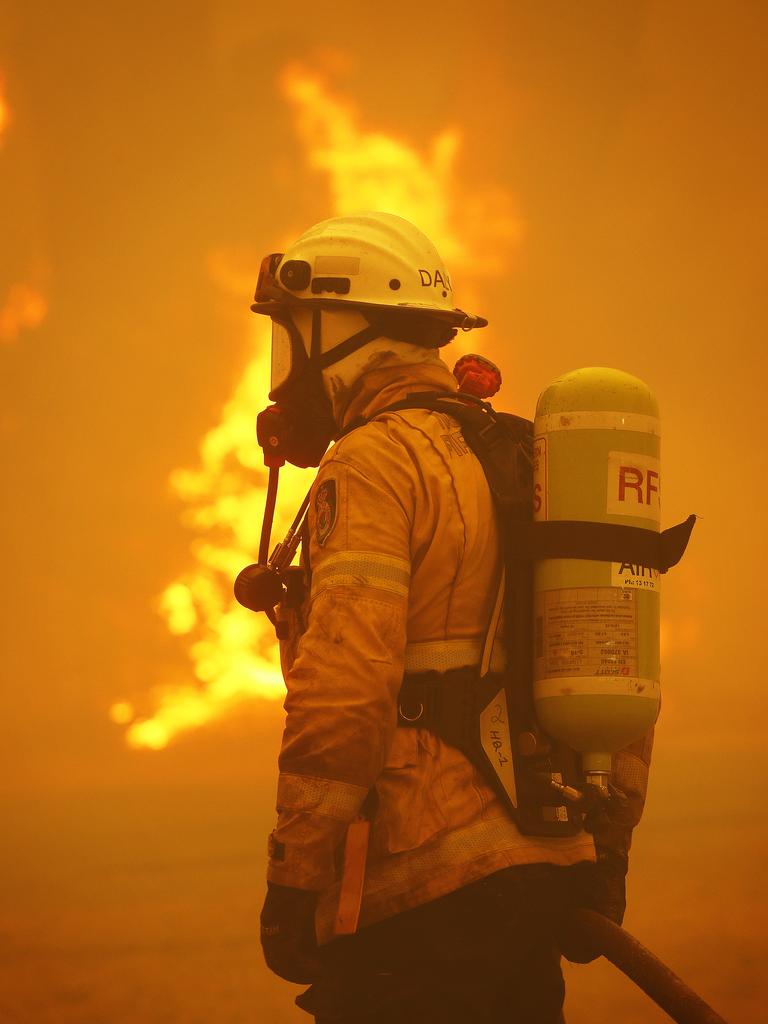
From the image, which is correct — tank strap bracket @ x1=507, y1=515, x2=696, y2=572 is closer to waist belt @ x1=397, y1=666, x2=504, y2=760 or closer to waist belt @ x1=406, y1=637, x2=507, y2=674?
waist belt @ x1=406, y1=637, x2=507, y2=674

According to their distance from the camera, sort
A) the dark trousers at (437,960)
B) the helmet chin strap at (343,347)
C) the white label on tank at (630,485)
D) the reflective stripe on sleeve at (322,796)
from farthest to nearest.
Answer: the helmet chin strap at (343,347) → the white label on tank at (630,485) → the dark trousers at (437,960) → the reflective stripe on sleeve at (322,796)

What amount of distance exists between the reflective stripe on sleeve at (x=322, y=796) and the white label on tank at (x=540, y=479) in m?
0.84

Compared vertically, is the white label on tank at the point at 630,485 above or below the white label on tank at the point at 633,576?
above

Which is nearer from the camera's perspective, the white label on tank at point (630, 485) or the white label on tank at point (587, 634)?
the white label on tank at point (587, 634)

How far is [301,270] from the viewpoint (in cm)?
394

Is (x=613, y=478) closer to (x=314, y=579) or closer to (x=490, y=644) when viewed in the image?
(x=490, y=644)

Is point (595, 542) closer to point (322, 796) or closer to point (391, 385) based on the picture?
point (391, 385)

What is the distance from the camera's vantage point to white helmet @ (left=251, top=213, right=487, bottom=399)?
390cm

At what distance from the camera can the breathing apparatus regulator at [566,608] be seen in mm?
3287

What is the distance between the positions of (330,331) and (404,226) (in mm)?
509

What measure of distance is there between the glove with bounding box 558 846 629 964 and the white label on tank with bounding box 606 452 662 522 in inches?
35.5

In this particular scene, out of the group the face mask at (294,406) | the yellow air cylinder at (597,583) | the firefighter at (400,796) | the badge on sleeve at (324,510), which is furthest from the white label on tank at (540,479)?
the face mask at (294,406)

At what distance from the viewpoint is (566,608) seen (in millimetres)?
3336

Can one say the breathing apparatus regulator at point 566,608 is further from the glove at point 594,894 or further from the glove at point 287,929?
the glove at point 287,929
